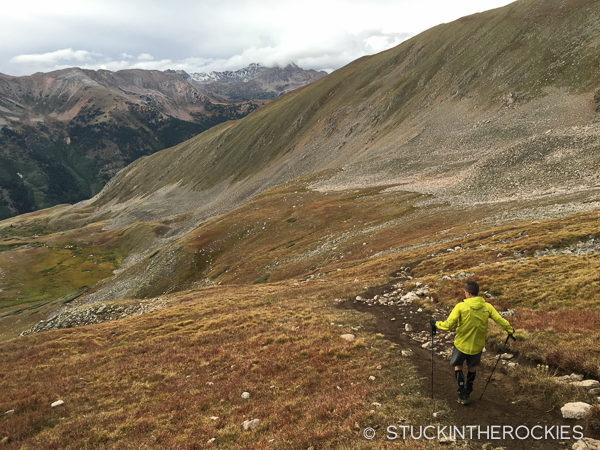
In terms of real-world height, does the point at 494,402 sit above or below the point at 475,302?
below

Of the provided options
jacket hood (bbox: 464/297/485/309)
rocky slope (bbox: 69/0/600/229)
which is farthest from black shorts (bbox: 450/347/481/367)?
rocky slope (bbox: 69/0/600/229)

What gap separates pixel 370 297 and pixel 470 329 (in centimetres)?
1390

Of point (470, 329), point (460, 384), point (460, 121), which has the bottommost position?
point (460, 384)

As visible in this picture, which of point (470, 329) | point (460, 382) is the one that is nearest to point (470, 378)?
point (460, 382)

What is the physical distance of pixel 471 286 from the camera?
10.3 metres

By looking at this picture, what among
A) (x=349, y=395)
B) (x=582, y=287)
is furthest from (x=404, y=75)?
(x=349, y=395)

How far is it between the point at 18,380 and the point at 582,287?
29.6m

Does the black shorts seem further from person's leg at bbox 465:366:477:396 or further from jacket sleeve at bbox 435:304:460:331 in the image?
jacket sleeve at bbox 435:304:460:331

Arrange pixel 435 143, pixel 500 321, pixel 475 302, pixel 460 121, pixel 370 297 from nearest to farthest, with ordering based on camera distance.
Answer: pixel 500 321
pixel 475 302
pixel 370 297
pixel 435 143
pixel 460 121

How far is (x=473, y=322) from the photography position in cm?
1023

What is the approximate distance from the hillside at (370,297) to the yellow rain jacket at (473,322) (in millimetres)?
1718

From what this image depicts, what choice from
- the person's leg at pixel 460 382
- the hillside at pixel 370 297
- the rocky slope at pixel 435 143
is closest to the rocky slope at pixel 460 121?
the rocky slope at pixel 435 143

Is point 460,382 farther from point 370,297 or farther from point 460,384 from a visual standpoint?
point 370,297

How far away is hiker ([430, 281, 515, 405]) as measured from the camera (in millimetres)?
10188
